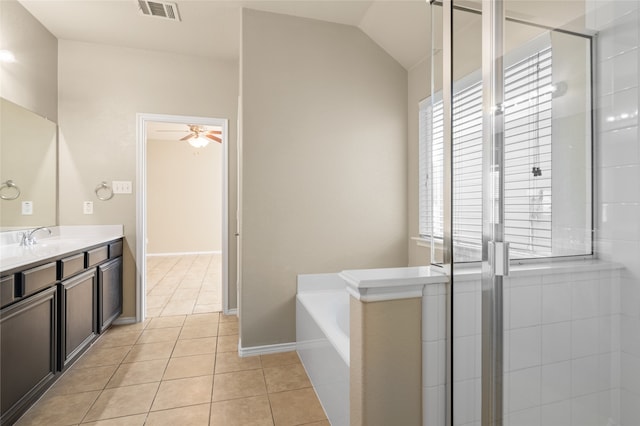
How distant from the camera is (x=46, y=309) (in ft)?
6.59

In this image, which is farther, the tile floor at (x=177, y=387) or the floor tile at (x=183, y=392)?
the floor tile at (x=183, y=392)

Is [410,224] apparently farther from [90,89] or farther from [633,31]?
[90,89]

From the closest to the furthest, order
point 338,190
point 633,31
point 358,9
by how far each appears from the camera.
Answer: point 633,31, point 358,9, point 338,190

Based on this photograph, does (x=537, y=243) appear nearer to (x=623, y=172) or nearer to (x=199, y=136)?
(x=623, y=172)

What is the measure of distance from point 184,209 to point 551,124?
7.57 m

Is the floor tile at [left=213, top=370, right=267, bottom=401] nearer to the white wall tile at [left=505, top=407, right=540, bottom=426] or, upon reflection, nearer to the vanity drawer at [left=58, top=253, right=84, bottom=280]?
the vanity drawer at [left=58, top=253, right=84, bottom=280]

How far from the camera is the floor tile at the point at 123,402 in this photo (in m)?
1.88

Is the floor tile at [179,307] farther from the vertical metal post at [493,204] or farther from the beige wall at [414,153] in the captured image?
the vertical metal post at [493,204]

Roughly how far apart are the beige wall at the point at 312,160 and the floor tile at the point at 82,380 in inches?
37.2

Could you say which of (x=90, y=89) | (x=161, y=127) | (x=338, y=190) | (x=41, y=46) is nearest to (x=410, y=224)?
(x=338, y=190)

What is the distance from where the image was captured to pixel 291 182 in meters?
2.70

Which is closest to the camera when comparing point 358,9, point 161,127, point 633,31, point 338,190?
point 633,31

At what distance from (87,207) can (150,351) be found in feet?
5.10

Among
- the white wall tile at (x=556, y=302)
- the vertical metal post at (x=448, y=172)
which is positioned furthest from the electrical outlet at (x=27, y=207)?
the white wall tile at (x=556, y=302)
